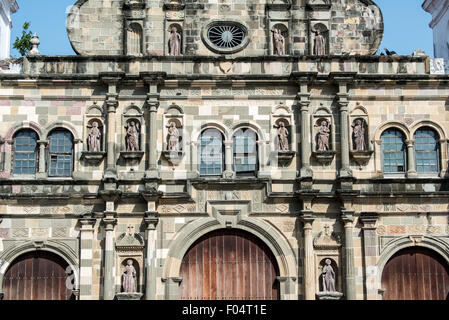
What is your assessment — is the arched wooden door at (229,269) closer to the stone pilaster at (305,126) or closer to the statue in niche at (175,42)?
the stone pilaster at (305,126)

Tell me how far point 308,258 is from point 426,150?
17.9 ft

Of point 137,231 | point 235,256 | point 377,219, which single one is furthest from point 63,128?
point 377,219

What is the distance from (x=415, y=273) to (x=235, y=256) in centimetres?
569

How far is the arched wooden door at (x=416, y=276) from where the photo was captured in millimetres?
28078

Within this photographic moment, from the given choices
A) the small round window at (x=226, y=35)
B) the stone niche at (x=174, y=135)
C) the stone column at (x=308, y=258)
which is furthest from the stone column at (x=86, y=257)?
the small round window at (x=226, y=35)

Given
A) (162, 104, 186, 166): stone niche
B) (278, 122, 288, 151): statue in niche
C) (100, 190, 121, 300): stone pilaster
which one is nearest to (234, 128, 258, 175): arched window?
(278, 122, 288, 151): statue in niche

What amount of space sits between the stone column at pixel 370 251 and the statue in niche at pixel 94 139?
8.74 meters

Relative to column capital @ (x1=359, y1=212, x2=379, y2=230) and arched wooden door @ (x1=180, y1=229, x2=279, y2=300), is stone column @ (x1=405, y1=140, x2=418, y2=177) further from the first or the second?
arched wooden door @ (x1=180, y1=229, x2=279, y2=300)

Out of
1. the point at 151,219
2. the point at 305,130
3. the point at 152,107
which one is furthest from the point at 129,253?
the point at 305,130

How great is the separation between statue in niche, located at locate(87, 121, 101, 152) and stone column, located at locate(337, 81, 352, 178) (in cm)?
783

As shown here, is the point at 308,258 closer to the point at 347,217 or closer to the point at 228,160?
the point at 347,217

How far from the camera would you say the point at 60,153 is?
1144 inches
